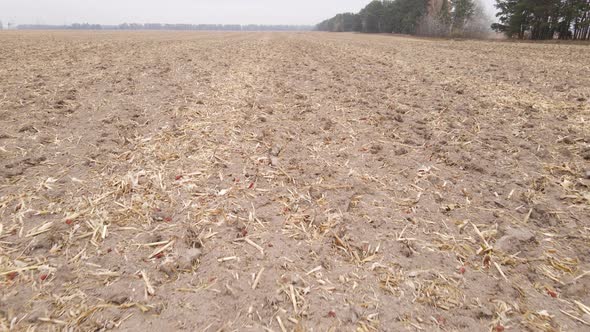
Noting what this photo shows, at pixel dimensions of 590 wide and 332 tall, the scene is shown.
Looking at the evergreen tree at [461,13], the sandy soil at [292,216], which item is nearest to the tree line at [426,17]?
the evergreen tree at [461,13]

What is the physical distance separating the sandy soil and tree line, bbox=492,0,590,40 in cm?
3725

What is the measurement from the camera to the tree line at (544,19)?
103ft

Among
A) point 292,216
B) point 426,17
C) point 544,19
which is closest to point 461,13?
point 426,17

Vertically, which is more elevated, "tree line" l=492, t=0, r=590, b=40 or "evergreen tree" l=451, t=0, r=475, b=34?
"evergreen tree" l=451, t=0, r=475, b=34

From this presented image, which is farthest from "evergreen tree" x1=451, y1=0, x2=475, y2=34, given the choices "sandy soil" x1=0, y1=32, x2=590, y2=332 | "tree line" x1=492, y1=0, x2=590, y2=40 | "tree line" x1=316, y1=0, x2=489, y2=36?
A: "sandy soil" x1=0, y1=32, x2=590, y2=332

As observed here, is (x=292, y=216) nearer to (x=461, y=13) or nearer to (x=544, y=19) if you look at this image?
(x=544, y=19)

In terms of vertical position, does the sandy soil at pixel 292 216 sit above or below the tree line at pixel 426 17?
below

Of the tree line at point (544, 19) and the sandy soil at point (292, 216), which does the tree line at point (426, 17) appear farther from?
the sandy soil at point (292, 216)

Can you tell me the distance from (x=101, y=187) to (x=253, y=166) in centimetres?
198

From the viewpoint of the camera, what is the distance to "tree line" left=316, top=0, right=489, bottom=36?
53594mm

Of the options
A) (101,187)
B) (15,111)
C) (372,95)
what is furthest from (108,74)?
(372,95)

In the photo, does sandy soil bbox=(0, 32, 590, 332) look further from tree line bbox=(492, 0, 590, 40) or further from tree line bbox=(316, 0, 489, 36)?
tree line bbox=(316, 0, 489, 36)

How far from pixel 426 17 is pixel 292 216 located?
70.4 m

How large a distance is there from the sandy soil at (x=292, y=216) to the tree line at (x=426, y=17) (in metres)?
55.2
